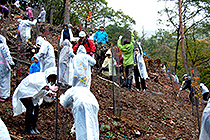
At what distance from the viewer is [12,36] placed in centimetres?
1012

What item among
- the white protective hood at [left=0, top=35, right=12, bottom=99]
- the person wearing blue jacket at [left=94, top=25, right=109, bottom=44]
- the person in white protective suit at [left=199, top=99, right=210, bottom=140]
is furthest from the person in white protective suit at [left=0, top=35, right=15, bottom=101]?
the person wearing blue jacket at [left=94, top=25, right=109, bottom=44]

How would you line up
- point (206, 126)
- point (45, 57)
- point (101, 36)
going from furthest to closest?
point (101, 36) → point (45, 57) → point (206, 126)

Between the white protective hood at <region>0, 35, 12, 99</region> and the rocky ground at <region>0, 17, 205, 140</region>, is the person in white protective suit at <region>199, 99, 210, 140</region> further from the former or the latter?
the white protective hood at <region>0, 35, 12, 99</region>

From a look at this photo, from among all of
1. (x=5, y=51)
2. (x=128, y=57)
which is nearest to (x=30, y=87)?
(x=5, y=51)

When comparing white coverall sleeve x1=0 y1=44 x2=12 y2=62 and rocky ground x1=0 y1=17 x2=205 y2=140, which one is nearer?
rocky ground x1=0 y1=17 x2=205 y2=140

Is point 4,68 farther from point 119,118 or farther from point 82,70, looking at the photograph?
point 119,118

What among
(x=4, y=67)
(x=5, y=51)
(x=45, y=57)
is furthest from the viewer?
(x=45, y=57)

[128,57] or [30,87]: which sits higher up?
[128,57]

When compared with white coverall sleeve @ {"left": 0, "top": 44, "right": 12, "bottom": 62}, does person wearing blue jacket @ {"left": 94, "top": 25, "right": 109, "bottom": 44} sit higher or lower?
higher

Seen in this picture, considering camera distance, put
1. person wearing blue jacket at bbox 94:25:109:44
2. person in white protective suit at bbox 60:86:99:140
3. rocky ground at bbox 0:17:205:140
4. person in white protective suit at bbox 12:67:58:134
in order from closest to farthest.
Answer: person in white protective suit at bbox 60:86:99:140, person in white protective suit at bbox 12:67:58:134, rocky ground at bbox 0:17:205:140, person wearing blue jacket at bbox 94:25:109:44

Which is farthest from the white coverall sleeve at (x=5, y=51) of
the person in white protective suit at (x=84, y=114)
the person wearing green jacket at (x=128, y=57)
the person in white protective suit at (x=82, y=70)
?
the person wearing green jacket at (x=128, y=57)

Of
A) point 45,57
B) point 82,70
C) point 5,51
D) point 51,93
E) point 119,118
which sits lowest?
point 119,118

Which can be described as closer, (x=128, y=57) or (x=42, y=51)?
(x=42, y=51)

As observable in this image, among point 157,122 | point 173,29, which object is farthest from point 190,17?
point 157,122
